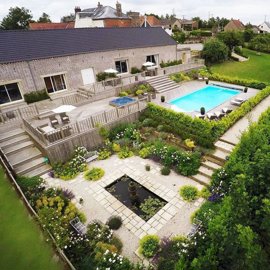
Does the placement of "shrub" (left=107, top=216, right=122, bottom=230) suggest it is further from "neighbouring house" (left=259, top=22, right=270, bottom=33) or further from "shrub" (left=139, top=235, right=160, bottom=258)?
"neighbouring house" (left=259, top=22, right=270, bottom=33)

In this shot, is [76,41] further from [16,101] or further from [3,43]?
[16,101]

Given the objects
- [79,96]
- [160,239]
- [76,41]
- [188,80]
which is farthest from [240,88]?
[160,239]

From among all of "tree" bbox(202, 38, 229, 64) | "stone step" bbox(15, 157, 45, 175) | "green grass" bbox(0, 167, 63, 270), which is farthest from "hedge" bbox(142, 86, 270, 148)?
"tree" bbox(202, 38, 229, 64)

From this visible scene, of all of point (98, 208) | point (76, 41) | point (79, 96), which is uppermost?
point (76, 41)

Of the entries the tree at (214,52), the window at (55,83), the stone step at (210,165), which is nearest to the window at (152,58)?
the tree at (214,52)

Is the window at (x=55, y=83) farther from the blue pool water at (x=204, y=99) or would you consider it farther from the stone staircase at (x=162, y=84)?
the blue pool water at (x=204, y=99)

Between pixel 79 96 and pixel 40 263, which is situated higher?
pixel 79 96

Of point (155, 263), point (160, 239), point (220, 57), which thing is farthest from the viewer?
point (220, 57)
